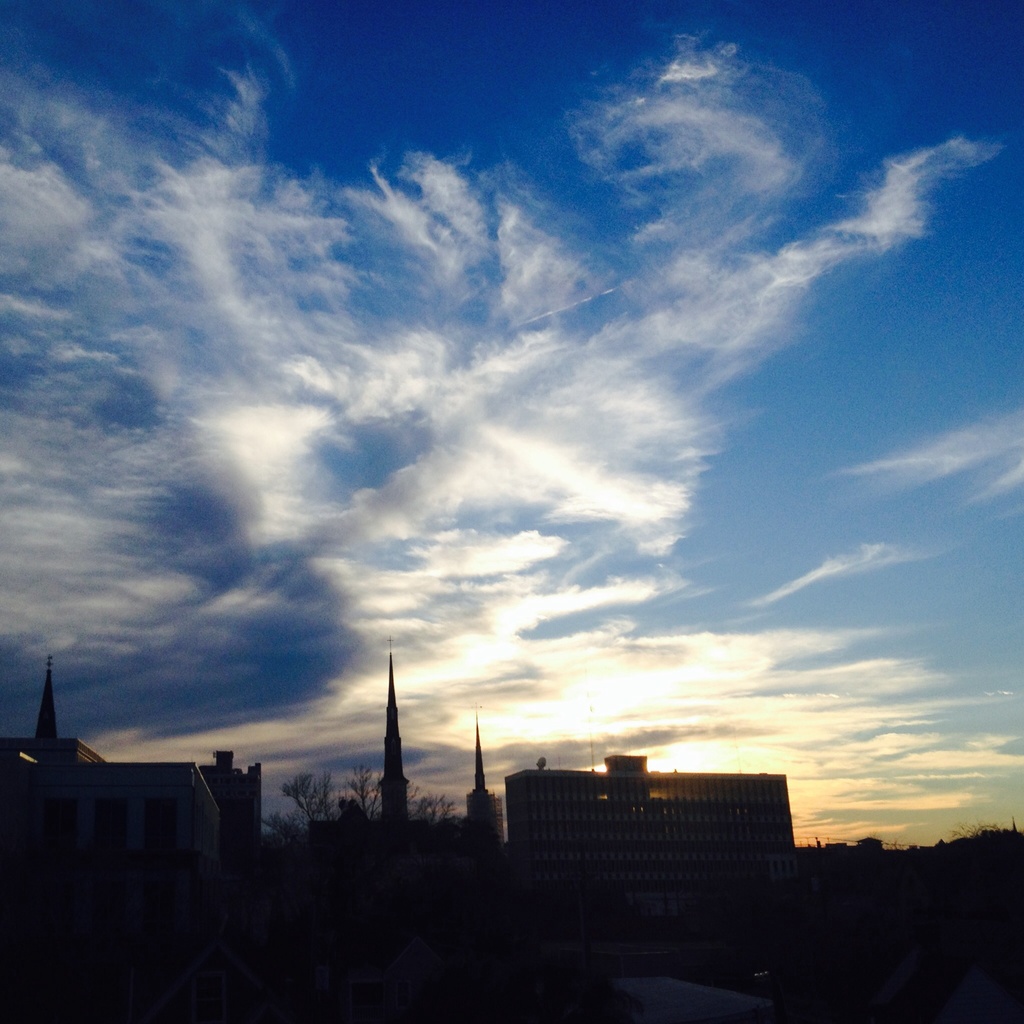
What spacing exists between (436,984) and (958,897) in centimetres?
8289

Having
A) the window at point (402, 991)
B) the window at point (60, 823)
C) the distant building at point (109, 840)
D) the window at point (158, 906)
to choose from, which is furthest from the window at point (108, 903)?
the window at point (402, 991)

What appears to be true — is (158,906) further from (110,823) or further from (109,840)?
(110,823)

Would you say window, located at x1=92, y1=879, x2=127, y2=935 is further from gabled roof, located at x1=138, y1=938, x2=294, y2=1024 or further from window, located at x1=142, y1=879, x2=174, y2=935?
gabled roof, located at x1=138, y1=938, x2=294, y2=1024

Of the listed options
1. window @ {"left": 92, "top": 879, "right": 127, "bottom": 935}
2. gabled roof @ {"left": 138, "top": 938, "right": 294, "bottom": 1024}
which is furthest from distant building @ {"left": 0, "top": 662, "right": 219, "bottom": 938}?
gabled roof @ {"left": 138, "top": 938, "right": 294, "bottom": 1024}

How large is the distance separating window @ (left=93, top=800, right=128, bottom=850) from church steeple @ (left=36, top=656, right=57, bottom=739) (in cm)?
8216

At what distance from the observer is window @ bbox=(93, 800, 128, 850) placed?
6738 centimetres

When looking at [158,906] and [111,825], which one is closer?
[158,906]

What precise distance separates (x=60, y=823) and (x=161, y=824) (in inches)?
234

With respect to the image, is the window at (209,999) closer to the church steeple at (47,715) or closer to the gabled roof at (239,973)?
the gabled roof at (239,973)

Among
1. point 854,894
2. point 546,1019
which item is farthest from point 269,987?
point 854,894

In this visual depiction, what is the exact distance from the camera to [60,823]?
67000mm

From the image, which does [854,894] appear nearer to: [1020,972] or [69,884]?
[1020,972]

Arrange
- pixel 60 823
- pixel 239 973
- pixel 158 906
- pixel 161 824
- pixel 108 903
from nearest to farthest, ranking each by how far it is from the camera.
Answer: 1. pixel 239 973
2. pixel 108 903
3. pixel 60 823
4. pixel 158 906
5. pixel 161 824

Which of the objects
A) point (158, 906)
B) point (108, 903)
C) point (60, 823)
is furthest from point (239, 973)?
point (60, 823)
